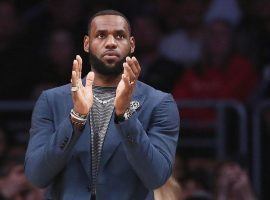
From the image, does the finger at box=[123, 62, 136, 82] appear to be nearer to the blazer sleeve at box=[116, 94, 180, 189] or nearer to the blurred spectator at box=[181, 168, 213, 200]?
the blazer sleeve at box=[116, 94, 180, 189]

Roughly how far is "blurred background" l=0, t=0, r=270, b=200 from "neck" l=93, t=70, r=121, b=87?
9.56 ft

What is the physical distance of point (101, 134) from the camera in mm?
4340

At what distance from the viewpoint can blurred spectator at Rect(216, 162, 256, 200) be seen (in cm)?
737

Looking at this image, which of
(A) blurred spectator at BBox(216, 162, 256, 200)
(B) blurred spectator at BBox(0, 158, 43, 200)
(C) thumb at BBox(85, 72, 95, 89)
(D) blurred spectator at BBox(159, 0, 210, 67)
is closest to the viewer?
(C) thumb at BBox(85, 72, 95, 89)

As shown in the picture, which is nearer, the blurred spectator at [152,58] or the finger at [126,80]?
the finger at [126,80]

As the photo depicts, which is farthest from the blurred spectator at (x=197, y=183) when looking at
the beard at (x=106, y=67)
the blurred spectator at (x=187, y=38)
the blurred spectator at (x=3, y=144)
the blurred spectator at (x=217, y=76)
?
the beard at (x=106, y=67)

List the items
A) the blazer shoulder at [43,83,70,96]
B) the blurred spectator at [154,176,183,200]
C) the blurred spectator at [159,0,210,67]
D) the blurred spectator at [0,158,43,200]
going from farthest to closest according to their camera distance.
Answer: the blurred spectator at [159,0,210,67]
the blurred spectator at [0,158,43,200]
the blurred spectator at [154,176,183,200]
the blazer shoulder at [43,83,70,96]

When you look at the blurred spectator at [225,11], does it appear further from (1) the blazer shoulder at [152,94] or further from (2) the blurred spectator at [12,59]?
(1) the blazer shoulder at [152,94]

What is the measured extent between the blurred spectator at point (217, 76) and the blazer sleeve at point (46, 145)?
410cm

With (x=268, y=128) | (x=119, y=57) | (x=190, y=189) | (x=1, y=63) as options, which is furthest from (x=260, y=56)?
(x=119, y=57)

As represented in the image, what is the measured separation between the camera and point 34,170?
4.26 meters

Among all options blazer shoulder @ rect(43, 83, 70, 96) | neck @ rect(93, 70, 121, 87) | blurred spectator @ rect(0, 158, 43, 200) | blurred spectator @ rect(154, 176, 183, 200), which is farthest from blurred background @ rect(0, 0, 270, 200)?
neck @ rect(93, 70, 121, 87)

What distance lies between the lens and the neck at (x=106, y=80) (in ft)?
14.3

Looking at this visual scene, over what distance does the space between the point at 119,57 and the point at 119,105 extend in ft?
0.92
